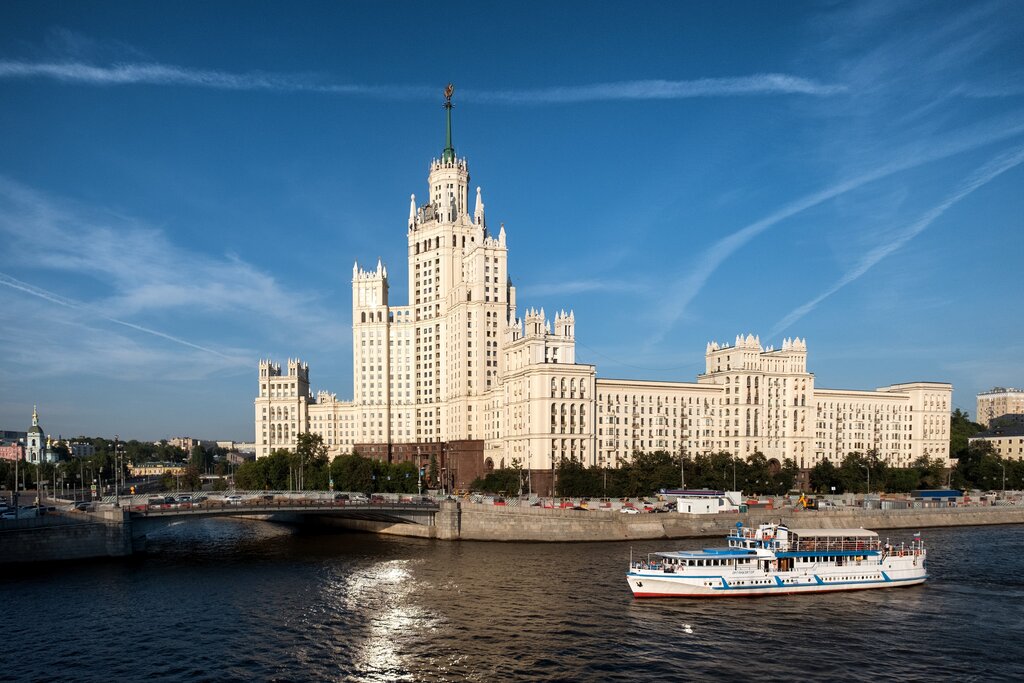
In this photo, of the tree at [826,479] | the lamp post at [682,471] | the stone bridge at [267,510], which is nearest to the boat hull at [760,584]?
the stone bridge at [267,510]

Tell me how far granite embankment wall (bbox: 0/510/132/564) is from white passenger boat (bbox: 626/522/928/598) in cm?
7296

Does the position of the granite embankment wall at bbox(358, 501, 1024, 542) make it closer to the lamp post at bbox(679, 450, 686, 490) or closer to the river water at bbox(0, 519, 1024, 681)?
the river water at bbox(0, 519, 1024, 681)

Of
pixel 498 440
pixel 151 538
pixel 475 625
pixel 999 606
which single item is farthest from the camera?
pixel 498 440

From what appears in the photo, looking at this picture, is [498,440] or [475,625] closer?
[475,625]

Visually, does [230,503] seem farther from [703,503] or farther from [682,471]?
[682,471]

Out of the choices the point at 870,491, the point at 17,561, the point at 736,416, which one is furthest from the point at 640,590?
the point at 870,491

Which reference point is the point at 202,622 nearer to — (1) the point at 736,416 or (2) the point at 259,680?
(2) the point at 259,680

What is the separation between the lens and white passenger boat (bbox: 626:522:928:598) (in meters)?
86.4

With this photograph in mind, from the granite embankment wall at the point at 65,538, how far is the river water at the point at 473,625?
2.92 metres

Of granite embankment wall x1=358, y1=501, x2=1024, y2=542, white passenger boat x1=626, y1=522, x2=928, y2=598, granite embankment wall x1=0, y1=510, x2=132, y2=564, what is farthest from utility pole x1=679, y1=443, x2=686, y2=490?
granite embankment wall x1=0, y1=510, x2=132, y2=564

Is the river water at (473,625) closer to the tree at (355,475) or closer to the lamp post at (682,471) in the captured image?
the lamp post at (682,471)

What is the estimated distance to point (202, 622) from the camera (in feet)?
250

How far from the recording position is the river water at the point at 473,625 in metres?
61.6

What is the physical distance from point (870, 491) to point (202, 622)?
16683 centimetres
